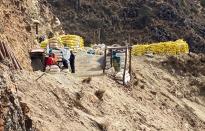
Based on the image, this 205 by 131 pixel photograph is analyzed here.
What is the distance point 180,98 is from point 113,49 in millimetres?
5488

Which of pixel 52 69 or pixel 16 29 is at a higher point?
pixel 16 29

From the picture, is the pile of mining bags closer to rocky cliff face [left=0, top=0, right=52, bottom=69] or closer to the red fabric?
the red fabric

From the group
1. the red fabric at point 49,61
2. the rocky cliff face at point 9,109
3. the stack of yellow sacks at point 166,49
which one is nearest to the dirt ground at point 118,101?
the red fabric at point 49,61

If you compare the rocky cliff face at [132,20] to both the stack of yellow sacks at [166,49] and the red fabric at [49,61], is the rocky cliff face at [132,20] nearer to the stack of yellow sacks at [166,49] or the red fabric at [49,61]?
the stack of yellow sacks at [166,49]

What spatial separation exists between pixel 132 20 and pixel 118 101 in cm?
6025

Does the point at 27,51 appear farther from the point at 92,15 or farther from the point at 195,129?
the point at 92,15

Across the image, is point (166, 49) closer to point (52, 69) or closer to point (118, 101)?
point (118, 101)

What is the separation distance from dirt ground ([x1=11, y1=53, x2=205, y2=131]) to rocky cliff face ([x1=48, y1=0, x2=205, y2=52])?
43.0 meters

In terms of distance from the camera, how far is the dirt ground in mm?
22297

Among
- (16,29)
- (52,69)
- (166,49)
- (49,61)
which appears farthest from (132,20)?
(16,29)

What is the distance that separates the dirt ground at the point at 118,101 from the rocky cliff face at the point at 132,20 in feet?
141

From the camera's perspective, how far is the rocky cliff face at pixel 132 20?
84.8 meters

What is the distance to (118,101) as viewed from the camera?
28.8 metres

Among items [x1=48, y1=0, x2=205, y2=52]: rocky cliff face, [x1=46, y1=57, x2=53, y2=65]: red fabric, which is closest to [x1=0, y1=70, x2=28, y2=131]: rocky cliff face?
[x1=46, y1=57, x2=53, y2=65]: red fabric
